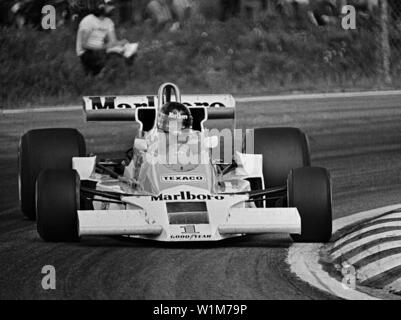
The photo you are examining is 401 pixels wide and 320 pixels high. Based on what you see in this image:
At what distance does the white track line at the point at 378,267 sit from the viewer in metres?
11.7

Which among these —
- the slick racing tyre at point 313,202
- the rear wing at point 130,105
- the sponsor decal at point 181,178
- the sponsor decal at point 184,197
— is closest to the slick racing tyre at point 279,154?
the rear wing at point 130,105

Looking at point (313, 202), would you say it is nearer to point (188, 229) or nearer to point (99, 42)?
point (188, 229)

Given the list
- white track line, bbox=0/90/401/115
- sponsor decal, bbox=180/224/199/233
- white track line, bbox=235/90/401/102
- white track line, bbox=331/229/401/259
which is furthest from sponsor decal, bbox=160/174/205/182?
white track line, bbox=235/90/401/102

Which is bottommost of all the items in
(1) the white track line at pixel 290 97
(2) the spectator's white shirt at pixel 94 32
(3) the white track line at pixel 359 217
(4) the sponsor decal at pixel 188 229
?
(3) the white track line at pixel 359 217

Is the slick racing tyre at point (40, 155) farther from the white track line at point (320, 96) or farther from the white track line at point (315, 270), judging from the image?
the white track line at point (320, 96)

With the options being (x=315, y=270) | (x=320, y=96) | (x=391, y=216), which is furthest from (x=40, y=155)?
(x=320, y=96)

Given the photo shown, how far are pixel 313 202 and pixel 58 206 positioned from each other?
2055mm

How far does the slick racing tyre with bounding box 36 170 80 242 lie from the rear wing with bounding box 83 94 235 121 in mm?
2195

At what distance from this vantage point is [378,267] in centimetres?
1180

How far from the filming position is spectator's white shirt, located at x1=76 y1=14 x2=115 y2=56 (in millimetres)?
23828

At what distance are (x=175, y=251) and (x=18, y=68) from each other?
11748 millimetres

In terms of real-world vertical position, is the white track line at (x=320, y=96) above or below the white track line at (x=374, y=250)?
below

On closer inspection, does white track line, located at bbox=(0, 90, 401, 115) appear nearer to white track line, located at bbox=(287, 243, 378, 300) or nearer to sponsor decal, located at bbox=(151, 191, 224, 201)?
sponsor decal, located at bbox=(151, 191, 224, 201)

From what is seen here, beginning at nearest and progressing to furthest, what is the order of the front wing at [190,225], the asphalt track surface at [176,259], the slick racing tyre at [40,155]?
1. the asphalt track surface at [176,259]
2. the front wing at [190,225]
3. the slick racing tyre at [40,155]
